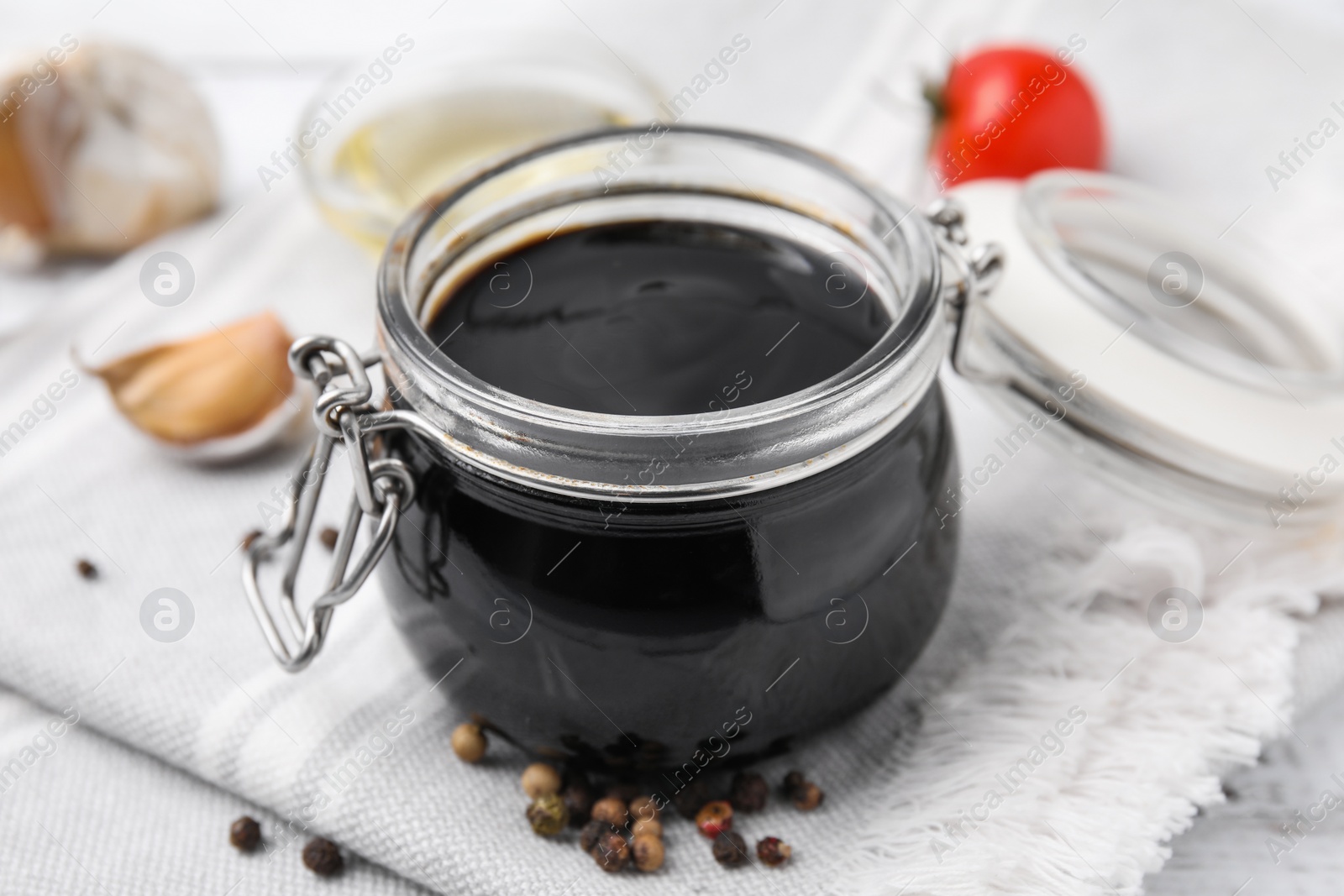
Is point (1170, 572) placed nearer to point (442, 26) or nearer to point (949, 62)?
point (949, 62)


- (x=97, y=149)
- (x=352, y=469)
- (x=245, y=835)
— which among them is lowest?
(x=97, y=149)

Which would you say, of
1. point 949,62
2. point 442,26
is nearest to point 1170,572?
point 949,62

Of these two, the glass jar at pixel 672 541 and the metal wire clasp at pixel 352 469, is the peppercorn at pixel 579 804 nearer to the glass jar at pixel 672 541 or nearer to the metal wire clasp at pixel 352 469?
the glass jar at pixel 672 541

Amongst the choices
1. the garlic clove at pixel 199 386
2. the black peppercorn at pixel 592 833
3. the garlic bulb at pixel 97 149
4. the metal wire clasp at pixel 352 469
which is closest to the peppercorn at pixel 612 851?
the black peppercorn at pixel 592 833

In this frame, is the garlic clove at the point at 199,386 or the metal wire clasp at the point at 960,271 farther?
the garlic clove at the point at 199,386

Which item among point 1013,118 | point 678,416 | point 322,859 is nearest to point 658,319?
point 678,416

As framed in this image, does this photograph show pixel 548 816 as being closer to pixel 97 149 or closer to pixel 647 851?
pixel 647 851
